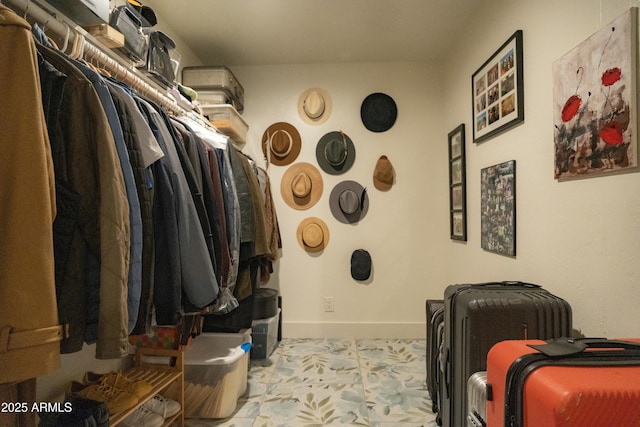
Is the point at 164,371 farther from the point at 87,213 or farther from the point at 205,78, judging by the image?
the point at 205,78

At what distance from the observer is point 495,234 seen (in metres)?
1.76

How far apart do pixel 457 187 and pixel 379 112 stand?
36.1 inches

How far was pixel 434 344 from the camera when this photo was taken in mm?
1604

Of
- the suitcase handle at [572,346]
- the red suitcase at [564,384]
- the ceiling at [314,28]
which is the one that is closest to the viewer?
the red suitcase at [564,384]

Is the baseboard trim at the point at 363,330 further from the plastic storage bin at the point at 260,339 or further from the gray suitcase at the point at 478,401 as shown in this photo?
the gray suitcase at the point at 478,401

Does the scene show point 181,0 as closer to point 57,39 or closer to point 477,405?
point 57,39

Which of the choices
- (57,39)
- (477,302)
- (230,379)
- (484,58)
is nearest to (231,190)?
(57,39)

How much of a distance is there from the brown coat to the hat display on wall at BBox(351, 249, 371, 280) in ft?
7.37

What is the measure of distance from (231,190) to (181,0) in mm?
1380

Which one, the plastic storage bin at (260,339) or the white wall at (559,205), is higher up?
the white wall at (559,205)

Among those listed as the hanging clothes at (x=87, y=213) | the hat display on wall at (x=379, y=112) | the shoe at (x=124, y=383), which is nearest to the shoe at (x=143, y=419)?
the shoe at (x=124, y=383)

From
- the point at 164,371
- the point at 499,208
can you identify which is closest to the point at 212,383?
the point at 164,371

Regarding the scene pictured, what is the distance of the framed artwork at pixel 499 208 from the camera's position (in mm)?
1588

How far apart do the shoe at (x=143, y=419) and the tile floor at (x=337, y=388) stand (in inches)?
11.2
